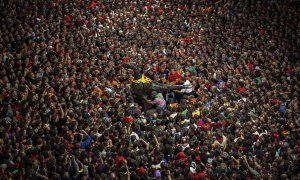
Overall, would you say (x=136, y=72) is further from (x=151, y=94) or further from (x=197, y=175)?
(x=197, y=175)

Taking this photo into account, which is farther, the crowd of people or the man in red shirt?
the man in red shirt

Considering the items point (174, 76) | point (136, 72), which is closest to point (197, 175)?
point (136, 72)

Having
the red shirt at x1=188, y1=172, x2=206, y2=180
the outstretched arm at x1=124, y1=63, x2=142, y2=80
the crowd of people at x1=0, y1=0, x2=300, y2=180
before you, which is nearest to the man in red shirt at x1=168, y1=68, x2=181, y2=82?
the crowd of people at x1=0, y1=0, x2=300, y2=180

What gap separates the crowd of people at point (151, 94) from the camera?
8.14m

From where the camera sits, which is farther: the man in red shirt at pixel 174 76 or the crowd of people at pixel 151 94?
the man in red shirt at pixel 174 76

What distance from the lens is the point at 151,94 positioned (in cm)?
1050

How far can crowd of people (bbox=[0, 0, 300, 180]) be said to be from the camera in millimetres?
8141

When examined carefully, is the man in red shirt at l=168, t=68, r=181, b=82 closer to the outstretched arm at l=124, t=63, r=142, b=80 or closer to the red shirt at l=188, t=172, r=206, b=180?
the outstretched arm at l=124, t=63, r=142, b=80

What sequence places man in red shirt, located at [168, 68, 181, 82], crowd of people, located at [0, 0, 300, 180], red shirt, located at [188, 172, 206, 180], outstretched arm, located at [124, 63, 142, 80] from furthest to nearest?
man in red shirt, located at [168, 68, 181, 82] → outstretched arm, located at [124, 63, 142, 80] → crowd of people, located at [0, 0, 300, 180] → red shirt, located at [188, 172, 206, 180]

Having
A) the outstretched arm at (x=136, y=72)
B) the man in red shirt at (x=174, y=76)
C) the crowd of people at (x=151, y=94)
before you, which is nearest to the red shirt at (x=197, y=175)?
the crowd of people at (x=151, y=94)

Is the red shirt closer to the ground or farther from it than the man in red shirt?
closer to the ground

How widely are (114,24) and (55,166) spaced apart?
7.11 metres

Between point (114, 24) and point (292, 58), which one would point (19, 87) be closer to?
point (114, 24)

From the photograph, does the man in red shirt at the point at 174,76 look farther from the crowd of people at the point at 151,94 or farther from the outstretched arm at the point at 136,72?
the outstretched arm at the point at 136,72
